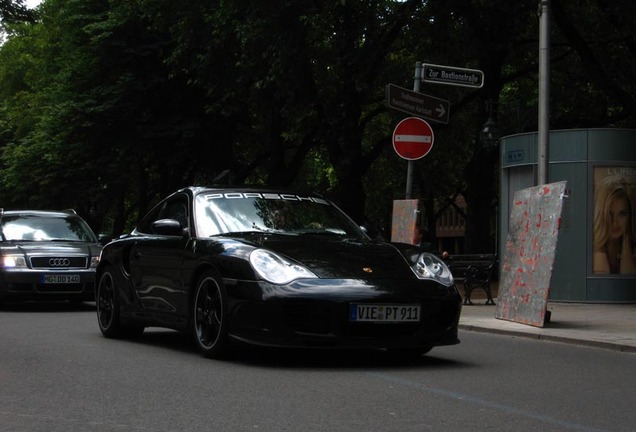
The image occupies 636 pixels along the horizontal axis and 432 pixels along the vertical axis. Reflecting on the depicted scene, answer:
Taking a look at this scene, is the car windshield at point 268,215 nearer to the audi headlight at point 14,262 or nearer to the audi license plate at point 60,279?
the audi license plate at point 60,279

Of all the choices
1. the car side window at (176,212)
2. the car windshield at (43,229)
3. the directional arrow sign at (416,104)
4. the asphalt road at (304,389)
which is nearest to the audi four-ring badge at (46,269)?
the car windshield at (43,229)

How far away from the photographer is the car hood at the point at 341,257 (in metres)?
8.52

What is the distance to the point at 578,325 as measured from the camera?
1409 cm

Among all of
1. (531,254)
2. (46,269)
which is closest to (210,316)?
(531,254)

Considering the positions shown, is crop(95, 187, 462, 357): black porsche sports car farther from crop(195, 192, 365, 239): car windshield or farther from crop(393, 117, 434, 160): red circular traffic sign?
crop(393, 117, 434, 160): red circular traffic sign

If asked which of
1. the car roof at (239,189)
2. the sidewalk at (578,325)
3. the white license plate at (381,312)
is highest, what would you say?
the car roof at (239,189)

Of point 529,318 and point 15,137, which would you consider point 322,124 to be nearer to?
point 529,318

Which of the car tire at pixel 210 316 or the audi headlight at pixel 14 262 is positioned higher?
the audi headlight at pixel 14 262

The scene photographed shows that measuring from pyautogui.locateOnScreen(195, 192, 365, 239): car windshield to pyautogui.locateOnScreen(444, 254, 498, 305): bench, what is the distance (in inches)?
367

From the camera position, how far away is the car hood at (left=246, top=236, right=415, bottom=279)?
852 cm

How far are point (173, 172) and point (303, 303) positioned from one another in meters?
30.3

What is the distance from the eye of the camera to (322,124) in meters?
27.0

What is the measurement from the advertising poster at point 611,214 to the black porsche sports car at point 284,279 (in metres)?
9.40

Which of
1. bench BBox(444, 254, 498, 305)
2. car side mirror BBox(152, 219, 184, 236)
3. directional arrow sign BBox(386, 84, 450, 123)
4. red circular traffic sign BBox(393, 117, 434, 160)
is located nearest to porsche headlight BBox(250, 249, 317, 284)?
car side mirror BBox(152, 219, 184, 236)
